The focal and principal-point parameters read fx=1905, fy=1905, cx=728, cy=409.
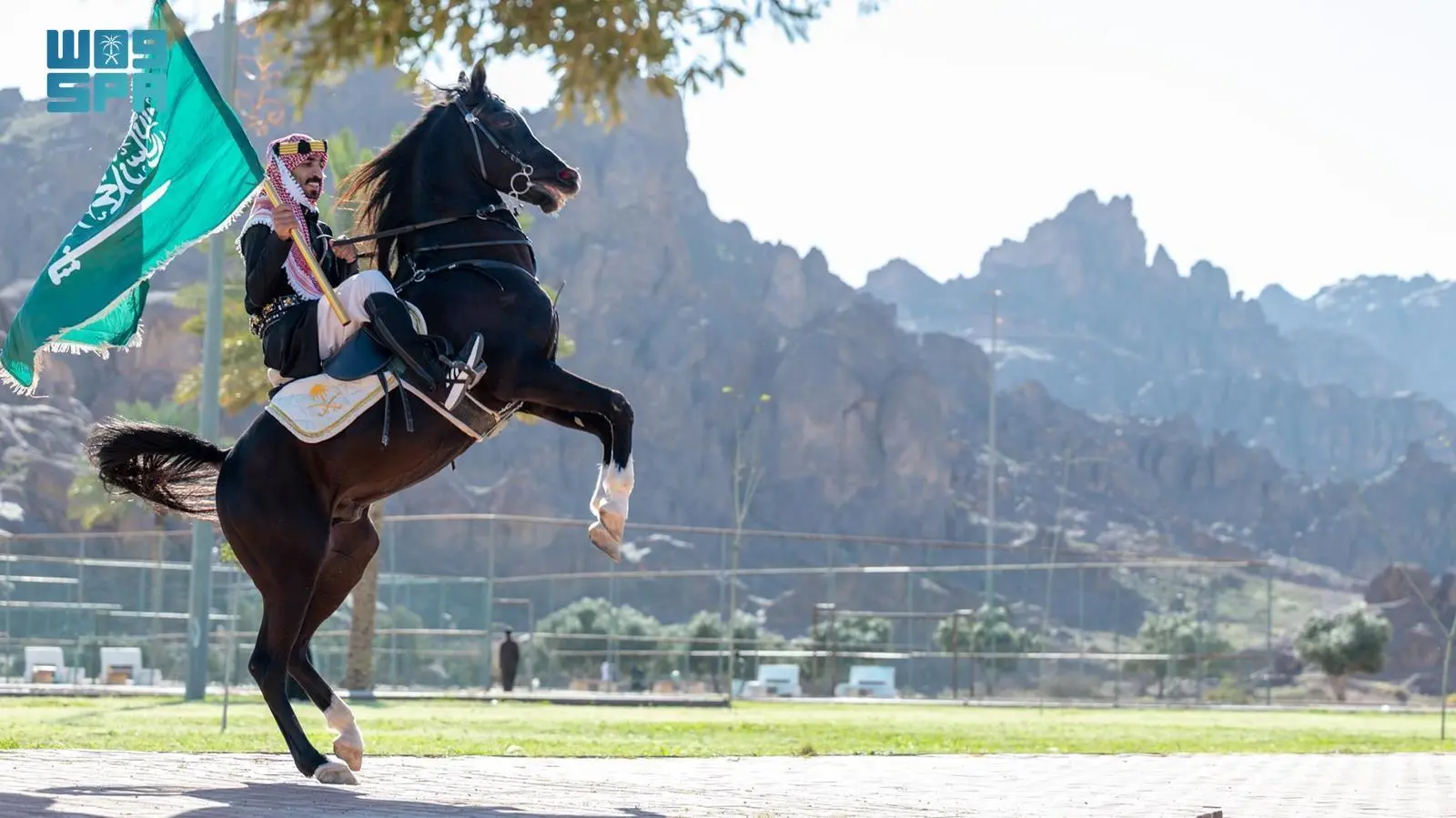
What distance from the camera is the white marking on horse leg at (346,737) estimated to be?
29.8ft

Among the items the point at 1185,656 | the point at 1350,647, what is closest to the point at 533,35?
the point at 1185,656

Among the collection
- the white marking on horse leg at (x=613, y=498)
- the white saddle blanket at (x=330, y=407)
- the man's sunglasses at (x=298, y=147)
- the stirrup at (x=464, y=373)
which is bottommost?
the white marking on horse leg at (x=613, y=498)

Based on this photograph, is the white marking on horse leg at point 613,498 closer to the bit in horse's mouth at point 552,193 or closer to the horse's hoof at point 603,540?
the horse's hoof at point 603,540

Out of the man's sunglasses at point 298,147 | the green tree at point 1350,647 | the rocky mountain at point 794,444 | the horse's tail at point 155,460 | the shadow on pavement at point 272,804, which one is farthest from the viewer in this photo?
the rocky mountain at point 794,444

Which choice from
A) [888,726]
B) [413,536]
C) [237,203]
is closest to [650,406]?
[413,536]

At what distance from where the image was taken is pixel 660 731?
728 inches

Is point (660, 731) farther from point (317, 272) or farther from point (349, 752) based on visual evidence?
point (317, 272)

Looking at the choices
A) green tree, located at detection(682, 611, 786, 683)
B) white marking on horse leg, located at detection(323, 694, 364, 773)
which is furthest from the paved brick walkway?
green tree, located at detection(682, 611, 786, 683)

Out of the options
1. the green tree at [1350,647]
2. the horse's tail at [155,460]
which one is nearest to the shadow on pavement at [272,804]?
the horse's tail at [155,460]

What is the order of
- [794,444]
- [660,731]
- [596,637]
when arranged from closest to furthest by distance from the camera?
[660,731] < [596,637] < [794,444]

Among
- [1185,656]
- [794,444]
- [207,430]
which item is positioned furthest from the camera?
[794,444]

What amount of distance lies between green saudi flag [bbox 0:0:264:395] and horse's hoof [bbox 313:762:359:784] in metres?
3.06

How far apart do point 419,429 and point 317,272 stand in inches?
39.5

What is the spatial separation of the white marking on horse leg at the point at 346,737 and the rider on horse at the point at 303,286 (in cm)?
162
